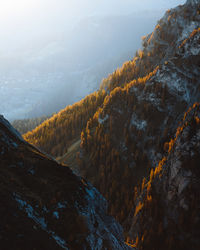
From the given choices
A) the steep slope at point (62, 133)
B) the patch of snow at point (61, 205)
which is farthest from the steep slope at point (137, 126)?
the patch of snow at point (61, 205)

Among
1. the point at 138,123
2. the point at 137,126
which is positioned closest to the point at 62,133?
the point at 137,126

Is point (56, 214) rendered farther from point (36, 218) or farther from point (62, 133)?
point (62, 133)

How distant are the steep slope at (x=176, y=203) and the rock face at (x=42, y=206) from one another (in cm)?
2895

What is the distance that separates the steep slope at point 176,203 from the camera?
41.3 meters

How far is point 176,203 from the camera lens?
44.3m

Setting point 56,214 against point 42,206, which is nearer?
point 42,206

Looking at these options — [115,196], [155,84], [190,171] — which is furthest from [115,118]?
[190,171]

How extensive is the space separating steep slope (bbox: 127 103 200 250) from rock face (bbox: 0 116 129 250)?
28953 mm

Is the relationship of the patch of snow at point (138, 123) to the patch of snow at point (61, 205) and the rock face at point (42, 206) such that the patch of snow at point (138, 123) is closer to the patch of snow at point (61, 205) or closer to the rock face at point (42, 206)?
the rock face at point (42, 206)

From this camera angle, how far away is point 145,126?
89.0 metres

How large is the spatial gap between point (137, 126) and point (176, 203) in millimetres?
51089

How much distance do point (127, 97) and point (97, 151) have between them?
3414 centimetres

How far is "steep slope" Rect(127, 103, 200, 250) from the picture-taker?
1625 inches

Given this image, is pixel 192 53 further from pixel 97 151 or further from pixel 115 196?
pixel 115 196
